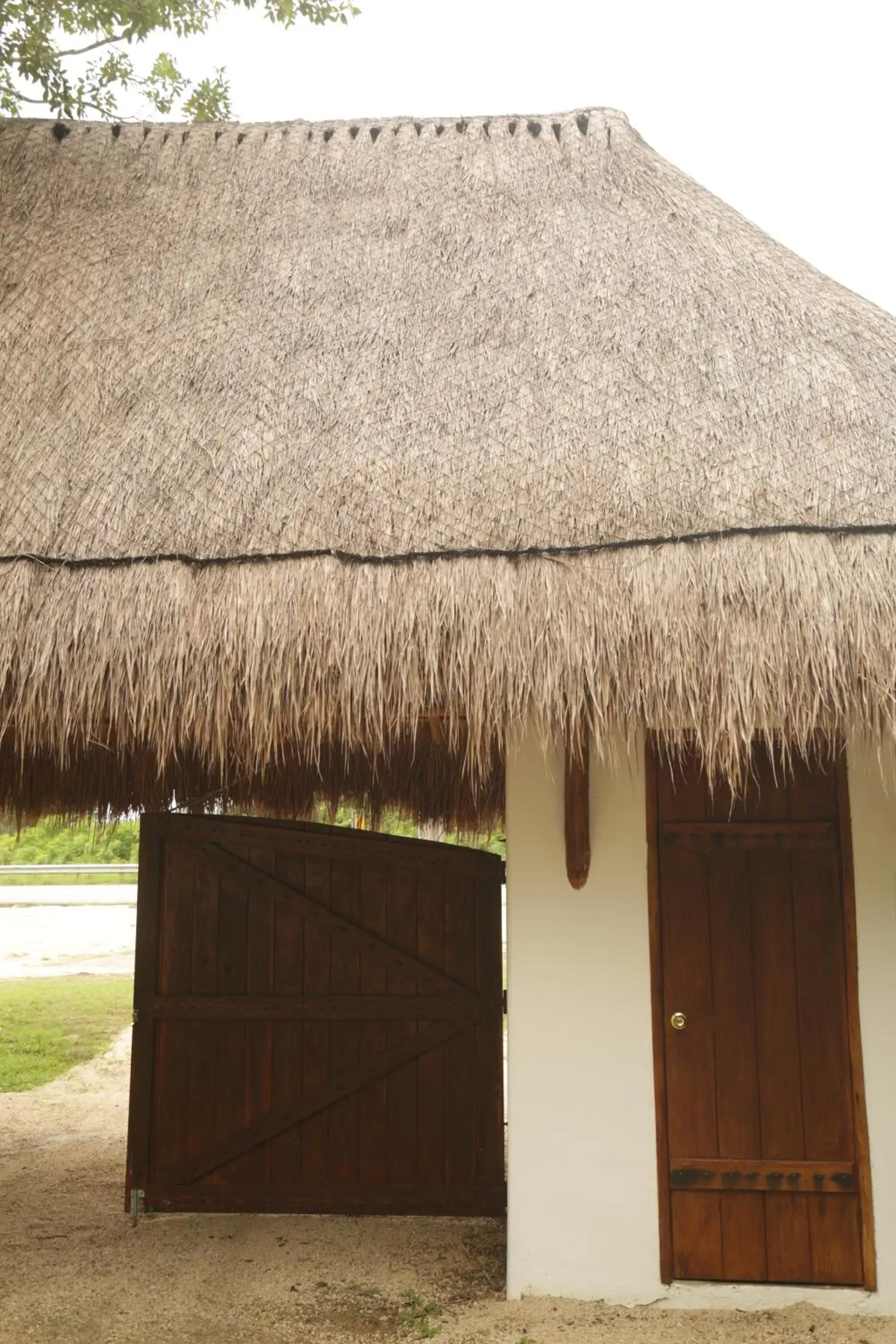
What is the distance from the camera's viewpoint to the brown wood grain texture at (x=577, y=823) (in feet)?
10.2

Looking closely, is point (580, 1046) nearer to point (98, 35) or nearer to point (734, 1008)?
point (734, 1008)

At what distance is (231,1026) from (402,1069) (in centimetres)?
70

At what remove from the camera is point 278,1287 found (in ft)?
10.5

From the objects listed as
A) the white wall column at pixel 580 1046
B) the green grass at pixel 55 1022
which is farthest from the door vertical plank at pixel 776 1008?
the green grass at pixel 55 1022

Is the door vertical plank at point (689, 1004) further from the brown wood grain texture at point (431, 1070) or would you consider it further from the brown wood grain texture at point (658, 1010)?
the brown wood grain texture at point (431, 1070)

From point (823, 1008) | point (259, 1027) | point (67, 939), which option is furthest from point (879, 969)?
point (67, 939)

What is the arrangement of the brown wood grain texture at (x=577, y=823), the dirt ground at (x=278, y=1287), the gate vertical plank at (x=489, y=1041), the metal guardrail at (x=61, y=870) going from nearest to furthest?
the dirt ground at (x=278, y=1287) < the brown wood grain texture at (x=577, y=823) < the gate vertical plank at (x=489, y=1041) < the metal guardrail at (x=61, y=870)

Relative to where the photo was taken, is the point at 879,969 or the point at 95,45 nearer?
the point at 879,969

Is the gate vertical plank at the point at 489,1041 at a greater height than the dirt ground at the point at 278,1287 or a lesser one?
greater

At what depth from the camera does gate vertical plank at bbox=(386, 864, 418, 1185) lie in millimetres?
3805

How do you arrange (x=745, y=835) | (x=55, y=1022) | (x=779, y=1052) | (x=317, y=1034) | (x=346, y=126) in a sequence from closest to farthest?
(x=779, y=1052)
(x=745, y=835)
(x=317, y=1034)
(x=346, y=126)
(x=55, y=1022)

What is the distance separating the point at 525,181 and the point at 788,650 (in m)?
2.49

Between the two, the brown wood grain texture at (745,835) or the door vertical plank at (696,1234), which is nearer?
the door vertical plank at (696,1234)

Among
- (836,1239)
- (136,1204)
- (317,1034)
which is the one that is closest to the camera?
(836,1239)
